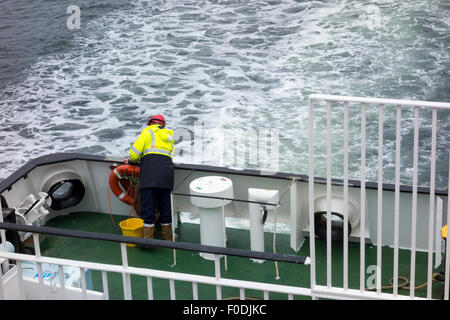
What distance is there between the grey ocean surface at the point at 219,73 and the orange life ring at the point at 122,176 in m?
4.83

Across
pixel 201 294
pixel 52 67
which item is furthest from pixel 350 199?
pixel 52 67

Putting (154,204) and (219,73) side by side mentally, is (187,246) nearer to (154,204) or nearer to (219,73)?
(154,204)

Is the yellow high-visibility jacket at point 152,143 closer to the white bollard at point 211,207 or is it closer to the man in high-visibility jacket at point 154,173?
the man in high-visibility jacket at point 154,173

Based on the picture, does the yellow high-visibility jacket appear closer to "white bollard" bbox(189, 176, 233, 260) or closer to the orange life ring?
the orange life ring

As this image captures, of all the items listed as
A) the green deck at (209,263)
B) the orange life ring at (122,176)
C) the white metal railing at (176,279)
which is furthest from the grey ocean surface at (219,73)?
the white metal railing at (176,279)

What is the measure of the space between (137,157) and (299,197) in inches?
64.0

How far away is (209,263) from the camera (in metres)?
5.98

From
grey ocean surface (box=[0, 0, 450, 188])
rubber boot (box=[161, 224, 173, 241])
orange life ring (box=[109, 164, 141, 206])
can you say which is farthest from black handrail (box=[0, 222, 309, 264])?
grey ocean surface (box=[0, 0, 450, 188])

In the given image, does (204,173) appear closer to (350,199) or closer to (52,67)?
(350,199)

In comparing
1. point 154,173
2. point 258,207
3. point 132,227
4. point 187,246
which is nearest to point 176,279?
point 187,246

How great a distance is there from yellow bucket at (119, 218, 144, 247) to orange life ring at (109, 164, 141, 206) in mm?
252

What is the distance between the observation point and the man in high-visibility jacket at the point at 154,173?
623 cm

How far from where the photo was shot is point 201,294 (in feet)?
17.3

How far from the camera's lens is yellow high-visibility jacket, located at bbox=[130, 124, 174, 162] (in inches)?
248
